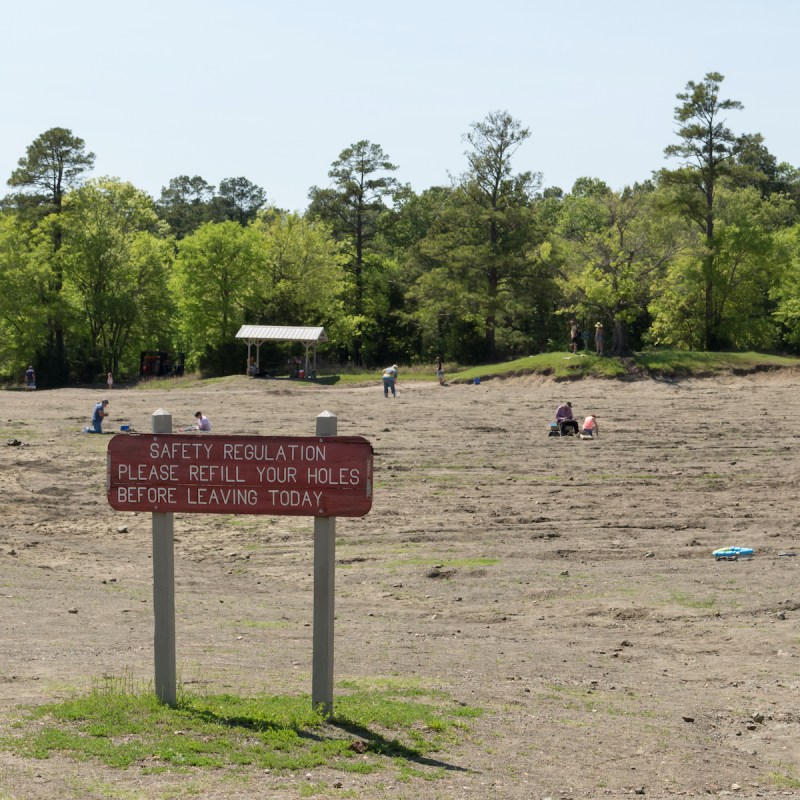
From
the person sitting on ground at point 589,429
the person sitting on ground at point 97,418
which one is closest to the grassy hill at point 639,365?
the person sitting on ground at point 589,429

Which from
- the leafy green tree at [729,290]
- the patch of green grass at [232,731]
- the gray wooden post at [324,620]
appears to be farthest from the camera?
the leafy green tree at [729,290]

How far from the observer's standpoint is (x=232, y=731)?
8938mm

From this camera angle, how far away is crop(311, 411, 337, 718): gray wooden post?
30.9ft

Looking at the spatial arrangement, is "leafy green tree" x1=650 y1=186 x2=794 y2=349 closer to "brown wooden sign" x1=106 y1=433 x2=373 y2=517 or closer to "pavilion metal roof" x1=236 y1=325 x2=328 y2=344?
"pavilion metal roof" x1=236 y1=325 x2=328 y2=344

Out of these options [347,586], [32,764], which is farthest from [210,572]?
[32,764]

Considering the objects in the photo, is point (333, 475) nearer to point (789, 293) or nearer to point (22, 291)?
point (789, 293)

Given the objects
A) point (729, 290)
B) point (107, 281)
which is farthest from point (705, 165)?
point (107, 281)

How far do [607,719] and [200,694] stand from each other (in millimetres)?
3640

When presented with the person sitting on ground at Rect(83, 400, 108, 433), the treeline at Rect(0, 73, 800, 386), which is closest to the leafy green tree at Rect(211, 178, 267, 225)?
the treeline at Rect(0, 73, 800, 386)

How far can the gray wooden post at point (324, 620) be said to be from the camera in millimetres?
9422

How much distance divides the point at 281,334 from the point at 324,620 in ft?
183

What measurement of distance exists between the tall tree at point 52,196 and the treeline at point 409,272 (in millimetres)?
128

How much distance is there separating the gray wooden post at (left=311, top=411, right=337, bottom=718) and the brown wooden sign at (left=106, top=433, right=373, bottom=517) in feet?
0.68

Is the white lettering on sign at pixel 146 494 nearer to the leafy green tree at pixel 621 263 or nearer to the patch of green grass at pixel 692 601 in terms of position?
the patch of green grass at pixel 692 601
